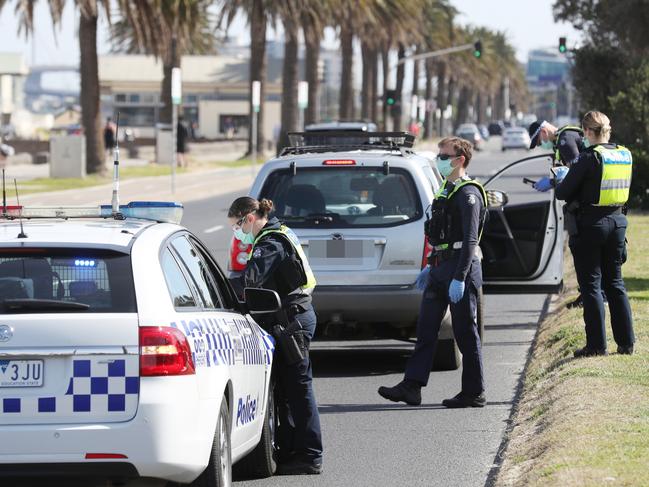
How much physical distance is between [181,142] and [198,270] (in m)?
44.7

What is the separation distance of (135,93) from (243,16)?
7065 cm

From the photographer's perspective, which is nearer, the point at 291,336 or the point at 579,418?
the point at 291,336

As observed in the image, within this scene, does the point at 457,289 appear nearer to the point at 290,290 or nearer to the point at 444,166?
the point at 444,166

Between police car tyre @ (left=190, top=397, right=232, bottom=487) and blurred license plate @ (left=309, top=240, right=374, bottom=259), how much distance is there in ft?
15.6

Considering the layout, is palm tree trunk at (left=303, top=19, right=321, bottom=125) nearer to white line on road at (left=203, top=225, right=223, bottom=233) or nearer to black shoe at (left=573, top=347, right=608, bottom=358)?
white line on road at (left=203, top=225, right=223, bottom=233)

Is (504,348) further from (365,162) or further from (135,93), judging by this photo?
(135,93)

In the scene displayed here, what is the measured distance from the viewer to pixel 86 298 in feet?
20.1

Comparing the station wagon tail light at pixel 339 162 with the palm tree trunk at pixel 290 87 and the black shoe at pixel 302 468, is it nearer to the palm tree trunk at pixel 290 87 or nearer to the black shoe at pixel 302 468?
the black shoe at pixel 302 468

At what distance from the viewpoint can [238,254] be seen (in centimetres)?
1128

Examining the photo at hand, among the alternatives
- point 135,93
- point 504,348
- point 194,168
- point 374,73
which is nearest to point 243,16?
point 194,168

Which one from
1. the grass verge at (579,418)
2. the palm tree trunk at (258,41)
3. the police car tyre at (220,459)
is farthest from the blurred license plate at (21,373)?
the palm tree trunk at (258,41)

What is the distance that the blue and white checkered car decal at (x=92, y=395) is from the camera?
5.98 meters

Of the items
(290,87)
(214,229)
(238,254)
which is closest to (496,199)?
(238,254)

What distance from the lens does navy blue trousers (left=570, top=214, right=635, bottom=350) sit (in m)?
10.8
